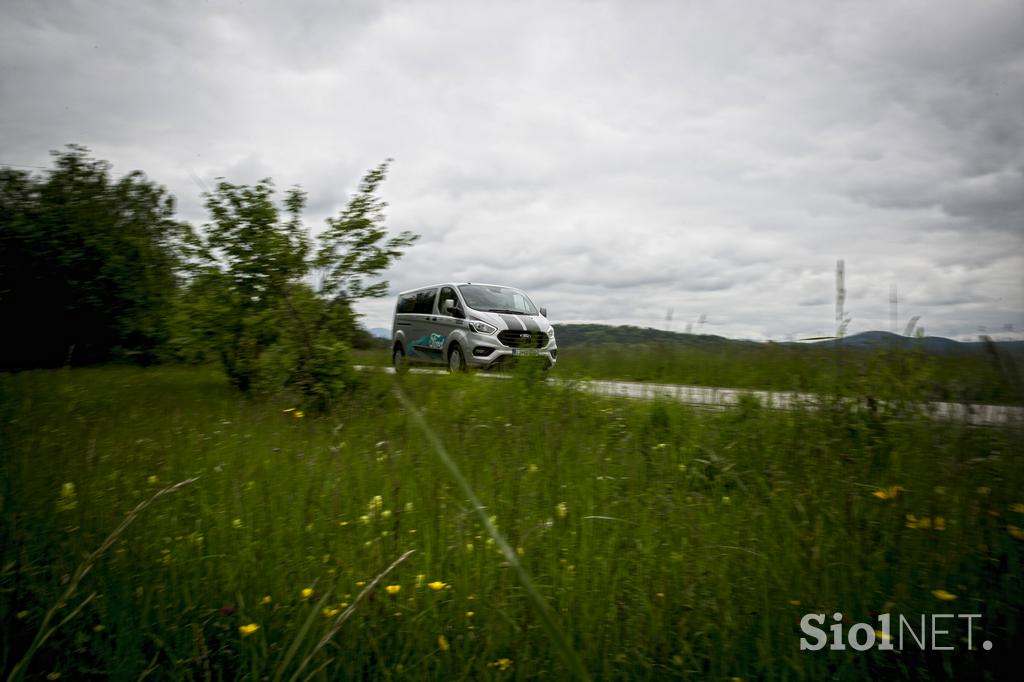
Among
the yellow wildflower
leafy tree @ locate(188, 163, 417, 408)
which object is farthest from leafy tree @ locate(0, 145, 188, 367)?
the yellow wildflower

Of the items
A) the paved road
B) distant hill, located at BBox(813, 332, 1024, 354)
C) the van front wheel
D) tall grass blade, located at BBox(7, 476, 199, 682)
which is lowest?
tall grass blade, located at BBox(7, 476, 199, 682)

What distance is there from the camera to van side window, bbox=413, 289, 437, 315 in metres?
13.3

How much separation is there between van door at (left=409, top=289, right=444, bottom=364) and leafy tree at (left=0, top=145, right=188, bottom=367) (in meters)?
4.98

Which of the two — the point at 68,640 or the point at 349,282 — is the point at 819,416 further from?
the point at 349,282

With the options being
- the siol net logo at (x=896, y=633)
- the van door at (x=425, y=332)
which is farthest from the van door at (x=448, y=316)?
the siol net logo at (x=896, y=633)

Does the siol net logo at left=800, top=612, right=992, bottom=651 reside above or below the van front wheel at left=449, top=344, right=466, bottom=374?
below

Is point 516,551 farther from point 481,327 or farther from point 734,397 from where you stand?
point 481,327

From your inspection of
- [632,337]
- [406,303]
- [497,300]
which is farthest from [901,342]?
[406,303]

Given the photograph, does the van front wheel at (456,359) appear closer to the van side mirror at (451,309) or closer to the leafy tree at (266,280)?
the van side mirror at (451,309)

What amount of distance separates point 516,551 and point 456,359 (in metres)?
9.40

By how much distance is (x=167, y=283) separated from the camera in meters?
10.3

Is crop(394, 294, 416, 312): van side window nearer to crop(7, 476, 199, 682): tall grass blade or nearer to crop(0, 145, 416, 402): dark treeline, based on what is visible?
crop(0, 145, 416, 402): dark treeline

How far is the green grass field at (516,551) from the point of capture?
2.20 metres

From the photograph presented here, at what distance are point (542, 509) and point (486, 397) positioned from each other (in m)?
2.76
